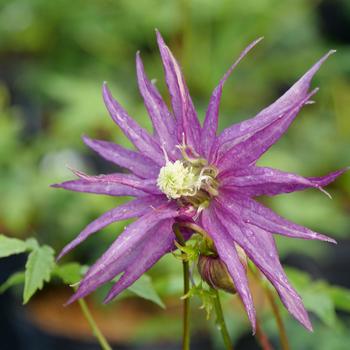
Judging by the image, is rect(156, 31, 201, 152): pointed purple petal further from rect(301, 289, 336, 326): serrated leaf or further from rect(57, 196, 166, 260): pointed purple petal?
rect(301, 289, 336, 326): serrated leaf

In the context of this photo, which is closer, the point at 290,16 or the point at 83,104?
the point at 83,104

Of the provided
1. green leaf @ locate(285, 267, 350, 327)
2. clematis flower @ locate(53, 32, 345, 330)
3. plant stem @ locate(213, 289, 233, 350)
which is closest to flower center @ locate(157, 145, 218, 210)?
clematis flower @ locate(53, 32, 345, 330)

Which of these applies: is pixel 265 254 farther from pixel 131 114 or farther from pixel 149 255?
pixel 131 114

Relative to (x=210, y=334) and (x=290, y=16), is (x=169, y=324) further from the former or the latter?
(x=290, y=16)

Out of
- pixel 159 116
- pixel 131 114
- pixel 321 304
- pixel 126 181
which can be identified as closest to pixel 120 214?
pixel 126 181

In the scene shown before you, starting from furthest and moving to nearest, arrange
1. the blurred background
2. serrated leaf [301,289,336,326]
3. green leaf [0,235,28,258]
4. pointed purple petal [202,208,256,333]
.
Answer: the blurred background
serrated leaf [301,289,336,326]
green leaf [0,235,28,258]
pointed purple petal [202,208,256,333]

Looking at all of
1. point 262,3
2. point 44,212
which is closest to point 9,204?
point 44,212
